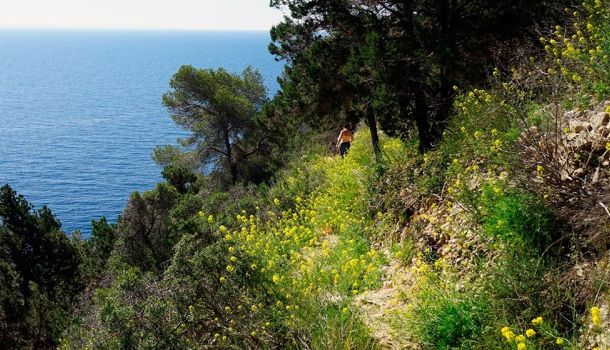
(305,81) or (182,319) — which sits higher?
(305,81)

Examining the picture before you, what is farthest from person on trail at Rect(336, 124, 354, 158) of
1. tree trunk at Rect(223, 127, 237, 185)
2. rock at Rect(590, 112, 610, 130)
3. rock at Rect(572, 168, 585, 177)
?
tree trunk at Rect(223, 127, 237, 185)

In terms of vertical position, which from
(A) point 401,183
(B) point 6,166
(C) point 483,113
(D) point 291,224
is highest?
(C) point 483,113

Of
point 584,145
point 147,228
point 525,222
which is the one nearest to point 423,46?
point 584,145

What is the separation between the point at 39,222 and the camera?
76.7 ft

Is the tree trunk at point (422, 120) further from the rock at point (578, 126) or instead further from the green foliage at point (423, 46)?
the rock at point (578, 126)

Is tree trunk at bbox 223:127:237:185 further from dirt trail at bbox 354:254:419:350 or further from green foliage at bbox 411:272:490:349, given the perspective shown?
green foliage at bbox 411:272:490:349

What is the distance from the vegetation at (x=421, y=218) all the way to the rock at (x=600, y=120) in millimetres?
20

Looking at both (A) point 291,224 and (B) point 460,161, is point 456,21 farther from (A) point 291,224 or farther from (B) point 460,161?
(A) point 291,224

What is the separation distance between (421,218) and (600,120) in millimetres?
2927

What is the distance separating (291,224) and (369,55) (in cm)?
422

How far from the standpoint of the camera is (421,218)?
776cm

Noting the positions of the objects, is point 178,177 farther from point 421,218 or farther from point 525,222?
point 525,222

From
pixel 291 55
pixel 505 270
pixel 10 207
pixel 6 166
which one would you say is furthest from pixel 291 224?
pixel 6 166

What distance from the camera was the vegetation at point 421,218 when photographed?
4.82 metres
